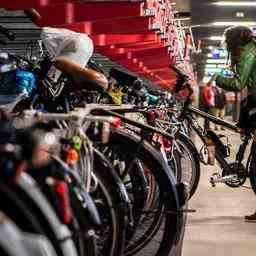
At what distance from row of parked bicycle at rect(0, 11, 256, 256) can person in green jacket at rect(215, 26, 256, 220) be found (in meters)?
0.86

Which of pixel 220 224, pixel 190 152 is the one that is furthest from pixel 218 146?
pixel 220 224

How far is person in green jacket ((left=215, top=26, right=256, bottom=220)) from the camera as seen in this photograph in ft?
17.3

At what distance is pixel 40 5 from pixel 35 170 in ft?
8.98

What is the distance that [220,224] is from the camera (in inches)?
202

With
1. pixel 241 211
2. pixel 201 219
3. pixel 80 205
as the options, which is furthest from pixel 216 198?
pixel 80 205

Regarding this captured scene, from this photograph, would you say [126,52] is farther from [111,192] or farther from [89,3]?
[111,192]

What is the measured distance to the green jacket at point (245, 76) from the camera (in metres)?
5.27

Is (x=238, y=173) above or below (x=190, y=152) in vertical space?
below

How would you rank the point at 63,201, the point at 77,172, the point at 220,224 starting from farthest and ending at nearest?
the point at 220,224 → the point at 77,172 → the point at 63,201

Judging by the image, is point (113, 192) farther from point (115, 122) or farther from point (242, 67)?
point (242, 67)

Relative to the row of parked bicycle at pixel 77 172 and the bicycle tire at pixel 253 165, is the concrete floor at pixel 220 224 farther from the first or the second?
the row of parked bicycle at pixel 77 172

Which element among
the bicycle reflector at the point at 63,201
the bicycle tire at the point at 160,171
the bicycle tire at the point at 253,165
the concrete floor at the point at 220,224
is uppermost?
A: the bicycle reflector at the point at 63,201

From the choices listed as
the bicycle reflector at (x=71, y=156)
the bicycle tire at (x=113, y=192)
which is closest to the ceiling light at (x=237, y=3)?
the bicycle tire at (x=113, y=192)

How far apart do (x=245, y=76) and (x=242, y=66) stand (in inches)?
3.2
